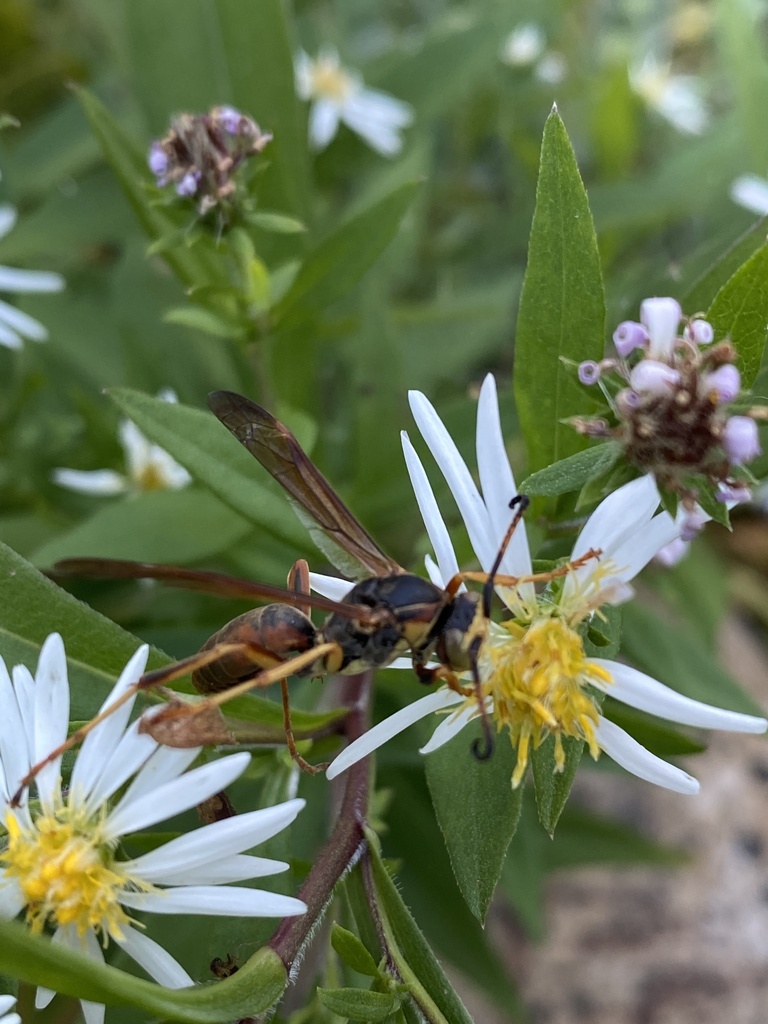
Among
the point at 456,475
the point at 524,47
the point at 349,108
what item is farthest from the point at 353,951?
the point at 524,47

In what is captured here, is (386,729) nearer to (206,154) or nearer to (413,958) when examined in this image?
(413,958)

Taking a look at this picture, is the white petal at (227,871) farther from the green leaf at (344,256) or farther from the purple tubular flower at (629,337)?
the green leaf at (344,256)

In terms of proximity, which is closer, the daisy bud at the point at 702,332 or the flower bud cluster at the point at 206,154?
the daisy bud at the point at 702,332

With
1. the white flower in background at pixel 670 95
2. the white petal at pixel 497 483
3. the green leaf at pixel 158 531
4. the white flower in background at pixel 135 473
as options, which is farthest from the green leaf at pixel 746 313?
the white flower in background at pixel 670 95

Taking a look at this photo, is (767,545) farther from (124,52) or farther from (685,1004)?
(124,52)

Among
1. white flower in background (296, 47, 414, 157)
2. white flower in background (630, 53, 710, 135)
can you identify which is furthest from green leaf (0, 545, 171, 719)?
white flower in background (630, 53, 710, 135)

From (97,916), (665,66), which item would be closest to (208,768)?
(97,916)
